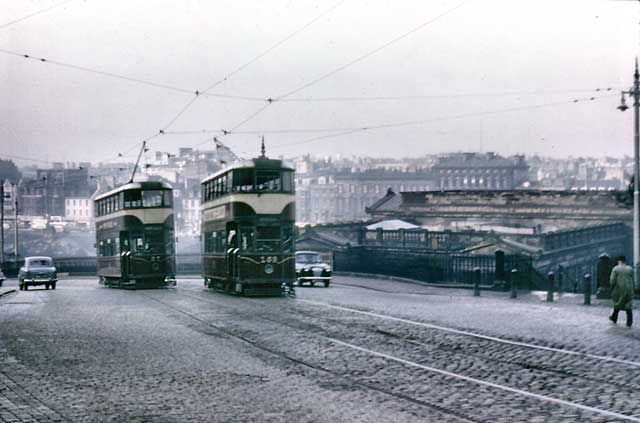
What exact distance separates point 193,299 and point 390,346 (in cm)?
1394

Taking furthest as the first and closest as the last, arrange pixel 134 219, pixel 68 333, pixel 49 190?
pixel 49 190 → pixel 134 219 → pixel 68 333

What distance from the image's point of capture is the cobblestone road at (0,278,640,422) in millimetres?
9820

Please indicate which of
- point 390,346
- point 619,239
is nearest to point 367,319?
point 390,346

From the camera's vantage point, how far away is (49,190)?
16712 cm

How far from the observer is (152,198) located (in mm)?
36469

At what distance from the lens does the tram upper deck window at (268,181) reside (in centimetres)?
2758

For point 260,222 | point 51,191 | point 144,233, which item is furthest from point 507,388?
point 51,191

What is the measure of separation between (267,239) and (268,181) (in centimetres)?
185

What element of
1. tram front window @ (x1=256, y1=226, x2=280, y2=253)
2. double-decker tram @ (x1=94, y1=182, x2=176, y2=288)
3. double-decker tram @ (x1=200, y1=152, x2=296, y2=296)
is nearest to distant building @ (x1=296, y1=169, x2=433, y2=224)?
double-decker tram @ (x1=94, y1=182, x2=176, y2=288)

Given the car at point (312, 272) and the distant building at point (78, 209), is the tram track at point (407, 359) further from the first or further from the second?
the distant building at point (78, 209)

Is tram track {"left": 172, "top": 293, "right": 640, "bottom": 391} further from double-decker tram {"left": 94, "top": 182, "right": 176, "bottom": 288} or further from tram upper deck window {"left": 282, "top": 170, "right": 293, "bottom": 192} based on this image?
double-decker tram {"left": 94, "top": 182, "right": 176, "bottom": 288}

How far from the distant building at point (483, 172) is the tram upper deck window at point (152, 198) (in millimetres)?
130054

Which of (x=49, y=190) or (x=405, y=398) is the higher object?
(x=49, y=190)

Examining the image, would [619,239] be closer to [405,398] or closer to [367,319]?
[367,319]
